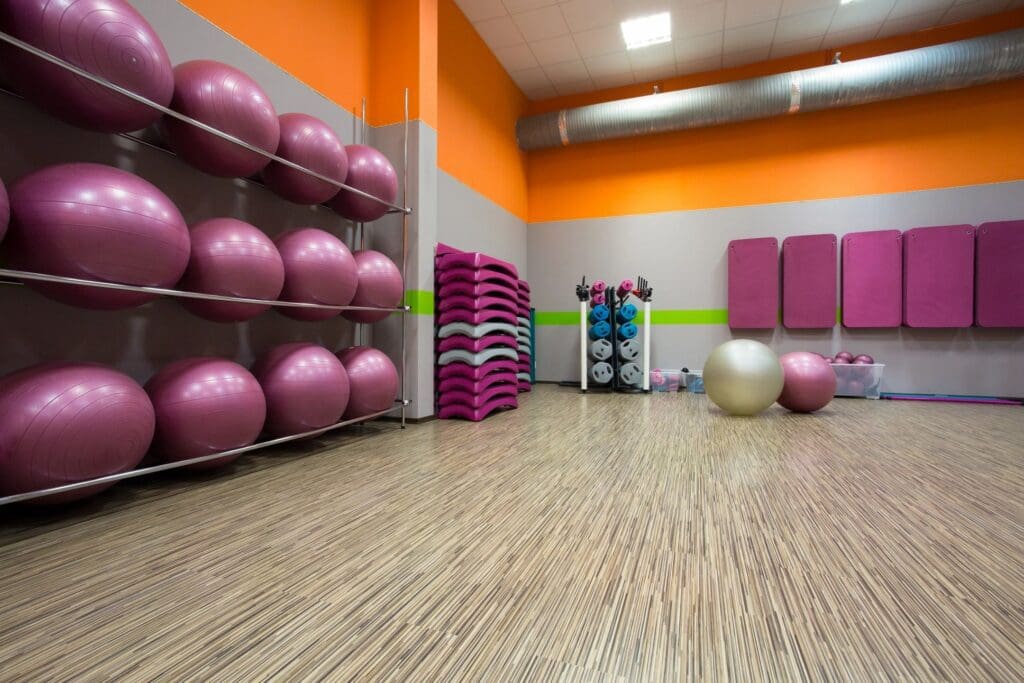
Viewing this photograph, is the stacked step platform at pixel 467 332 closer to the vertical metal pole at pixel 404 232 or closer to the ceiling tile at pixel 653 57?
the vertical metal pole at pixel 404 232

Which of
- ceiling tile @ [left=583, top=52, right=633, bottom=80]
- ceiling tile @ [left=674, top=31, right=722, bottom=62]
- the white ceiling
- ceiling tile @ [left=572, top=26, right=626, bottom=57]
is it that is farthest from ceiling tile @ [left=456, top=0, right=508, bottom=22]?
ceiling tile @ [left=674, top=31, right=722, bottom=62]

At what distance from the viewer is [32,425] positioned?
1.37m

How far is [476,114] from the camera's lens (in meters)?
5.14

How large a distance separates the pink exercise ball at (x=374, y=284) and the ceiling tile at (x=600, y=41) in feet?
12.5

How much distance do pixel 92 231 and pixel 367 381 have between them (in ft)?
4.79

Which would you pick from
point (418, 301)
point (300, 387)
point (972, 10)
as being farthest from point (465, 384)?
point (972, 10)

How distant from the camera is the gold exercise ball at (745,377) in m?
3.57

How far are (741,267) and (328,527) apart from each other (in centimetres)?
543

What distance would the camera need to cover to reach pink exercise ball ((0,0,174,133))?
145cm

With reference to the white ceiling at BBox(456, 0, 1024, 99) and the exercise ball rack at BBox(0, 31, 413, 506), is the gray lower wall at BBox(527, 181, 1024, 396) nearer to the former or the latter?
the white ceiling at BBox(456, 0, 1024, 99)

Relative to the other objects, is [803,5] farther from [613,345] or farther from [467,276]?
[467,276]

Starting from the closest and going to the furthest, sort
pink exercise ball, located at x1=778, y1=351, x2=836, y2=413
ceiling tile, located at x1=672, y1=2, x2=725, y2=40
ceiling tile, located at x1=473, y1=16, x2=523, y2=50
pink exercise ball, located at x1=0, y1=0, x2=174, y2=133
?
pink exercise ball, located at x1=0, y1=0, x2=174, y2=133
pink exercise ball, located at x1=778, y1=351, x2=836, y2=413
ceiling tile, located at x1=672, y1=2, x2=725, y2=40
ceiling tile, located at x1=473, y1=16, x2=523, y2=50

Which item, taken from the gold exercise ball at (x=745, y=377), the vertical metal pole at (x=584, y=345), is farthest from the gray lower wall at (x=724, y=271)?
the gold exercise ball at (x=745, y=377)

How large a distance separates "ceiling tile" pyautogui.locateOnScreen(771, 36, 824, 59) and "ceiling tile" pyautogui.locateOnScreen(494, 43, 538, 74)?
8.95 feet
